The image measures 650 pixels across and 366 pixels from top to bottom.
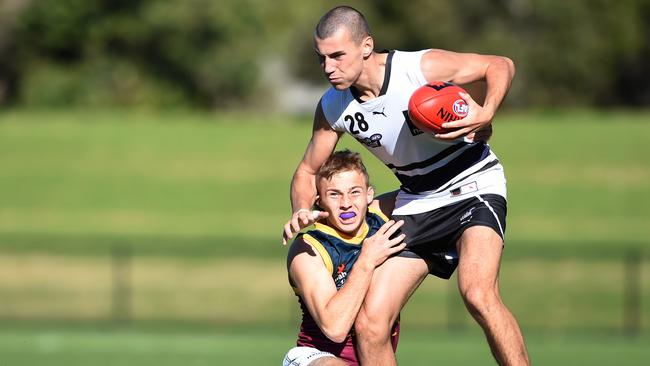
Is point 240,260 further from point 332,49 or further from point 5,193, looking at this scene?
point 332,49

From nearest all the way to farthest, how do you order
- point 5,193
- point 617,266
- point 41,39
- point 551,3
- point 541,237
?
1. point 617,266
2. point 541,237
3. point 5,193
4. point 41,39
5. point 551,3

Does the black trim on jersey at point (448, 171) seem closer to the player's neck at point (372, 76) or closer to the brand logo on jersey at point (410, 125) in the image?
the brand logo on jersey at point (410, 125)

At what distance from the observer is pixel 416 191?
25.5 feet

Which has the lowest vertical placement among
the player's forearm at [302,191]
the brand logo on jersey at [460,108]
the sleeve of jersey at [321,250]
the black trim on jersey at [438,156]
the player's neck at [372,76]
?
the sleeve of jersey at [321,250]

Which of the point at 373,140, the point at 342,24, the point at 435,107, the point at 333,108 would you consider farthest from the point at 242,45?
the point at 435,107

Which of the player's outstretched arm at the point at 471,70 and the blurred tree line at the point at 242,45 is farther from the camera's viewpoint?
the blurred tree line at the point at 242,45

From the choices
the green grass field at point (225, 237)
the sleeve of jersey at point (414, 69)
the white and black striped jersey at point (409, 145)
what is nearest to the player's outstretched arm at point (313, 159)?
the white and black striped jersey at point (409, 145)

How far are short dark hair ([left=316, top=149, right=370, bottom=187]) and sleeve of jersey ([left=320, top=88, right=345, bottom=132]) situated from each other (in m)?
0.39

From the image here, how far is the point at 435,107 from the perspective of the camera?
698cm

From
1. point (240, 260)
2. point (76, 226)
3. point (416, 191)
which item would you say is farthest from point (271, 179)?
point (416, 191)

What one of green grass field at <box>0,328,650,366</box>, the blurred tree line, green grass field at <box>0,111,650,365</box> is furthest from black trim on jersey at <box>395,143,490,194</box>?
the blurred tree line

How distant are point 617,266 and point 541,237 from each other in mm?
5154

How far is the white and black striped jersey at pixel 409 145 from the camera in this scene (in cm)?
738

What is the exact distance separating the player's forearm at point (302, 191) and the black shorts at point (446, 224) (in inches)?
22.7
